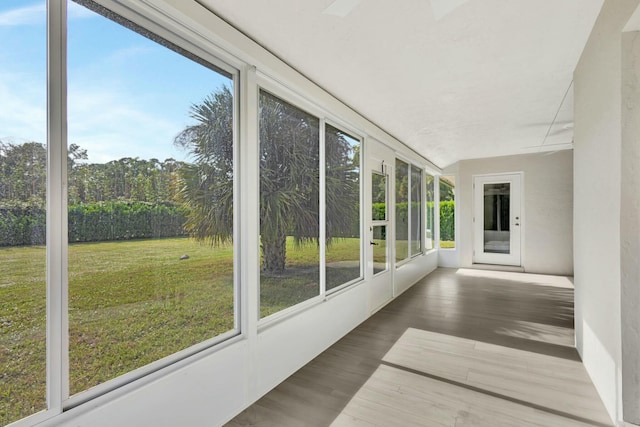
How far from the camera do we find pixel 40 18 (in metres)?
1.27

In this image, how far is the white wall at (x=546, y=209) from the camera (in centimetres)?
659

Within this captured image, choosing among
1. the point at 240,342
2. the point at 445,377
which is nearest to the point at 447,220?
the point at 445,377

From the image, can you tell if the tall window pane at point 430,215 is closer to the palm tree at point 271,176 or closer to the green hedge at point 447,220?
the green hedge at point 447,220

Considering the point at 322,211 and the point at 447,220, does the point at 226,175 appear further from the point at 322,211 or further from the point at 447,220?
the point at 447,220

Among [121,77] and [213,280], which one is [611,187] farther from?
[121,77]

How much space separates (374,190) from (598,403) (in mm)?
2845

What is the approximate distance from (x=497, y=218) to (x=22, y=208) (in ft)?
26.1

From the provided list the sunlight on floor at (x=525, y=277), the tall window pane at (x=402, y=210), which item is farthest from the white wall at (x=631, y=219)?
the sunlight on floor at (x=525, y=277)

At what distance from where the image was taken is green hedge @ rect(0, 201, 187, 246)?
1210 millimetres

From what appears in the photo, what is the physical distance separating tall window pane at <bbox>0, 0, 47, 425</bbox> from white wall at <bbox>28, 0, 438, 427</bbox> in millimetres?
163

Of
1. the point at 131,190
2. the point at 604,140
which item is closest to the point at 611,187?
the point at 604,140

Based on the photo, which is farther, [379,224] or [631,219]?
[379,224]

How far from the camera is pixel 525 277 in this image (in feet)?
20.9

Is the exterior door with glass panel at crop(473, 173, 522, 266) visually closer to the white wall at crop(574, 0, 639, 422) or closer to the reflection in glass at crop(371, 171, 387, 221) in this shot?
the reflection in glass at crop(371, 171, 387, 221)
